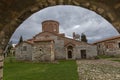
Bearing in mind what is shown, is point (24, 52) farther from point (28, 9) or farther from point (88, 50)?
point (28, 9)

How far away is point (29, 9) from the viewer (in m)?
2.72

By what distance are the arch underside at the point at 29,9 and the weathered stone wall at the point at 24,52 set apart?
23767 millimetres

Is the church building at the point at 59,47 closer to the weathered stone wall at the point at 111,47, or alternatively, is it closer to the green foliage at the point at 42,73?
the weathered stone wall at the point at 111,47

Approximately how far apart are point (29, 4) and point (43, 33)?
1042 inches

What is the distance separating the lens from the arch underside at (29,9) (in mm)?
2326

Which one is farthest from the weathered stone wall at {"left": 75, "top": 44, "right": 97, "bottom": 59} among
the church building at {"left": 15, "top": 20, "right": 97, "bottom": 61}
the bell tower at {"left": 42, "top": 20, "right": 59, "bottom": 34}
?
the bell tower at {"left": 42, "top": 20, "right": 59, "bottom": 34}

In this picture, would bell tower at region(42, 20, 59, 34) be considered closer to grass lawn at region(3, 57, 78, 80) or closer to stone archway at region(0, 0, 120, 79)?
grass lawn at region(3, 57, 78, 80)

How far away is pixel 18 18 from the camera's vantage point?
9.52 ft

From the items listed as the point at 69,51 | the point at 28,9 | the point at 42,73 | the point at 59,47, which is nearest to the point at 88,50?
the point at 69,51

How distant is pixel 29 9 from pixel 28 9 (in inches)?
0.6

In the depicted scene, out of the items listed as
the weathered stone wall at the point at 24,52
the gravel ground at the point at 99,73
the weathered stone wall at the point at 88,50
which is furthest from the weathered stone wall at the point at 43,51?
the gravel ground at the point at 99,73

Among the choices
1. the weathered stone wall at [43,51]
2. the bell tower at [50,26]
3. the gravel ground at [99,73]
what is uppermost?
the bell tower at [50,26]

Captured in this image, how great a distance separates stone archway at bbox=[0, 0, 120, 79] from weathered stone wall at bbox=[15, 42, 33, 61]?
23.8 m

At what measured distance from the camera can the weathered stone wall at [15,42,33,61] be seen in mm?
26869
